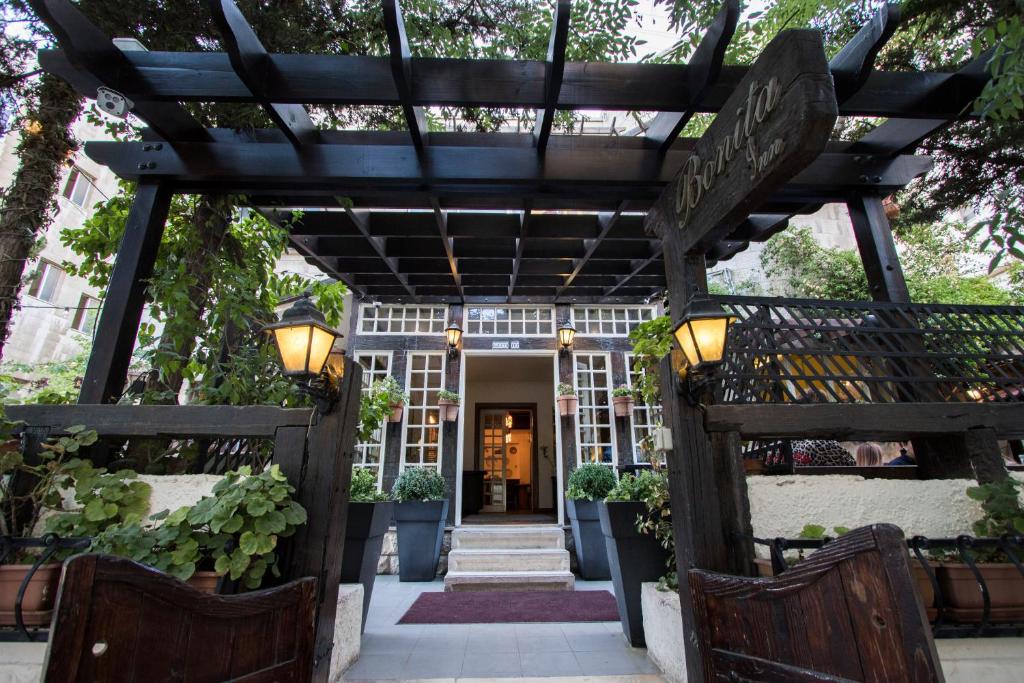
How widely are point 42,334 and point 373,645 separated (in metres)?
13.0

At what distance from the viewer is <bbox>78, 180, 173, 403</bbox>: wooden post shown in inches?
97.1

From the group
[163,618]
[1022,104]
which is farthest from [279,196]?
[1022,104]

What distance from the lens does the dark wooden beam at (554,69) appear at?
6.73ft

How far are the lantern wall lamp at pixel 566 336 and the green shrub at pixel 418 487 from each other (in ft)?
8.75

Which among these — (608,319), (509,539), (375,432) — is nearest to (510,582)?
(509,539)

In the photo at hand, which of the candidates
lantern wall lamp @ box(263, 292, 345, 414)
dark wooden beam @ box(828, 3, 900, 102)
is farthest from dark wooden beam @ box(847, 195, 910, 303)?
lantern wall lamp @ box(263, 292, 345, 414)

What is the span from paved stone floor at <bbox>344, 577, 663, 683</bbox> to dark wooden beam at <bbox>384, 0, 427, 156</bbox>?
326 cm

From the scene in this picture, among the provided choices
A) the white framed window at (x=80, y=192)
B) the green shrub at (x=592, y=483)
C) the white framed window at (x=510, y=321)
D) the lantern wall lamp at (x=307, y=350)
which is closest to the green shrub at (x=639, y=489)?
the green shrub at (x=592, y=483)

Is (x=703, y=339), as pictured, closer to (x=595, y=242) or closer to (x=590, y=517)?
(x=595, y=242)

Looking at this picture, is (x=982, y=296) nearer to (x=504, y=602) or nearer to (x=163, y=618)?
(x=504, y=602)

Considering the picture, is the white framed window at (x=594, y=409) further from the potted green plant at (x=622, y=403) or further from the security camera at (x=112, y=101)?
the security camera at (x=112, y=101)

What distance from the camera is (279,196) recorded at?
3391 millimetres

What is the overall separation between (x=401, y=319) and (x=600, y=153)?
4.75 m

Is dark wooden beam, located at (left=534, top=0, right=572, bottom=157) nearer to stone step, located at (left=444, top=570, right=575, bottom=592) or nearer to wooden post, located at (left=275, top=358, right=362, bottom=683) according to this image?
wooden post, located at (left=275, top=358, right=362, bottom=683)
